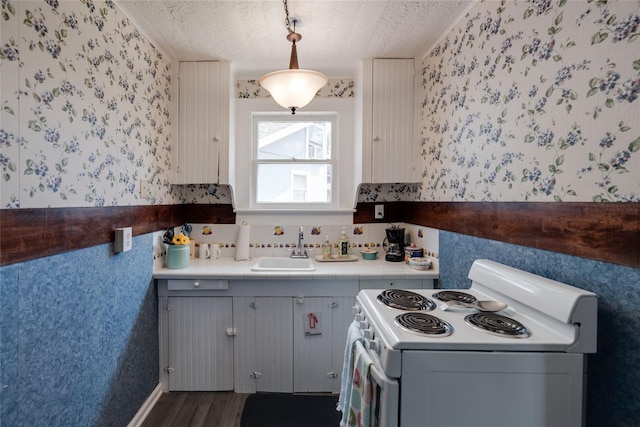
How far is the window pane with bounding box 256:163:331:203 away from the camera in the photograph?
2.49 m

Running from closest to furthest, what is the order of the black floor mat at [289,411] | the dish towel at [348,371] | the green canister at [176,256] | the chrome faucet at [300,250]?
the dish towel at [348,371]
the black floor mat at [289,411]
the green canister at [176,256]
the chrome faucet at [300,250]

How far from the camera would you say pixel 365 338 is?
1121mm

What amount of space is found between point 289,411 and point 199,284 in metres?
1.01

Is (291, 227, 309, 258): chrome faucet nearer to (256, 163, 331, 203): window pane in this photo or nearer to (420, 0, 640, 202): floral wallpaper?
(256, 163, 331, 203): window pane

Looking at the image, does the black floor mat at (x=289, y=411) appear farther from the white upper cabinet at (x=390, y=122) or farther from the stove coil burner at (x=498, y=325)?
the white upper cabinet at (x=390, y=122)

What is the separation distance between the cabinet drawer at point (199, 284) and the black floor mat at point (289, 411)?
797mm

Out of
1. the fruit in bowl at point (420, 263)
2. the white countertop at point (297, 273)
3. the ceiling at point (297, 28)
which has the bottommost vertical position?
the white countertop at point (297, 273)

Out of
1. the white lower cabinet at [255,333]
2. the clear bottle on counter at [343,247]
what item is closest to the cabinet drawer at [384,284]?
the white lower cabinet at [255,333]

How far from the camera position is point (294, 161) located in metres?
2.46

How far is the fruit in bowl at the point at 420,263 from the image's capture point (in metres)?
1.98

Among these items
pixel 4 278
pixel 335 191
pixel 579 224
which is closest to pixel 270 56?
pixel 335 191

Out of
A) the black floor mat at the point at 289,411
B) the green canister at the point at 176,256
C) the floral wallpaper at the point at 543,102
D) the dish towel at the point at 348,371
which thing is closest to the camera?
the floral wallpaper at the point at 543,102

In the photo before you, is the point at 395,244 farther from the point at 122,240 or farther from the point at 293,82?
the point at 122,240

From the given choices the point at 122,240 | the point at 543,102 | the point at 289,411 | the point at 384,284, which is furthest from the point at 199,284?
the point at 543,102
